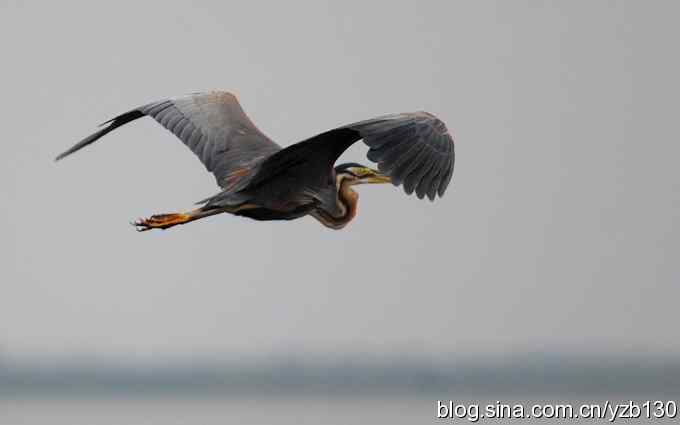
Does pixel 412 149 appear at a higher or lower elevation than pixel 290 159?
lower

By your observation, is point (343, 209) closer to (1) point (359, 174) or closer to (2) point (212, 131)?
(1) point (359, 174)

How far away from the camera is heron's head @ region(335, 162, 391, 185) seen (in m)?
16.4

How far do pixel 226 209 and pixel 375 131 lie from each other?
223 cm

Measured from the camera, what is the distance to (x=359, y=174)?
16484 millimetres

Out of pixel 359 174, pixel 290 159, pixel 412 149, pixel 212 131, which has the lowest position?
pixel 412 149

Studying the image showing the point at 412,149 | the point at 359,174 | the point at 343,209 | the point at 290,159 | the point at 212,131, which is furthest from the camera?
the point at 212,131

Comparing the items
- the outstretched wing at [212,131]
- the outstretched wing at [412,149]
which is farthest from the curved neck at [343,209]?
the outstretched wing at [412,149]

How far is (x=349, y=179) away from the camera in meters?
16.4

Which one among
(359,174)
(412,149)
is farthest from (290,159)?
(412,149)

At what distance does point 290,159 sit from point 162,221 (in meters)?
1.40

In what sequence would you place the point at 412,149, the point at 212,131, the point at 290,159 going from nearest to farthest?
1. the point at 412,149
2. the point at 290,159
3. the point at 212,131

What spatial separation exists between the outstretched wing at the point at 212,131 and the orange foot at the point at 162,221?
2.57 feet

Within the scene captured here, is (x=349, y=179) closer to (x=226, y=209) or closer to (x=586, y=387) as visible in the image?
(x=226, y=209)

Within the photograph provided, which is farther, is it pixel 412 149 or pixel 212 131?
pixel 212 131
